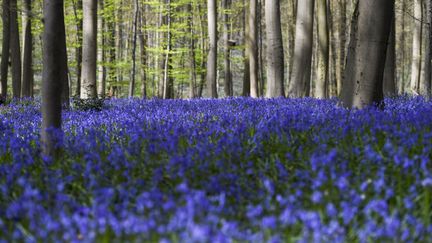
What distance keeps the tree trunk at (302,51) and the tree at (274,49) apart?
0.39m

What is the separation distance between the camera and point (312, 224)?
2.31m

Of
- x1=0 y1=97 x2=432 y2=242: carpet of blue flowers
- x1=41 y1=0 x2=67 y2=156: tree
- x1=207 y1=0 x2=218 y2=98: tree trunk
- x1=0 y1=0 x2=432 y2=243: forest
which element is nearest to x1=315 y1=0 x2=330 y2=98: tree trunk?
x1=207 y1=0 x2=218 y2=98: tree trunk

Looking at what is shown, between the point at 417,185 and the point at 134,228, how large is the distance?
6.46 feet

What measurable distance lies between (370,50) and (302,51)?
22.9 ft

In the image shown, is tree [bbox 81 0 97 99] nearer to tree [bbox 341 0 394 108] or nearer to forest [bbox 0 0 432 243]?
forest [bbox 0 0 432 243]

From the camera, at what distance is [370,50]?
6633 mm

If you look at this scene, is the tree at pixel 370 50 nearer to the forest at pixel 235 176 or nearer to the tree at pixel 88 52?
the forest at pixel 235 176

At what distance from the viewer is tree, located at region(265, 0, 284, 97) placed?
523 inches

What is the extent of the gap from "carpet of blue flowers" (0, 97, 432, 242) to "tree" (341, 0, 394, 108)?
1322 mm

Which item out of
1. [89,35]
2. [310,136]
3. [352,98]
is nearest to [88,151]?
[310,136]

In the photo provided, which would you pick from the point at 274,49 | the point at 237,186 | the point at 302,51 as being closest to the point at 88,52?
the point at 274,49

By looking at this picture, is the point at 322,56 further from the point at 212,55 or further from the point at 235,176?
the point at 235,176

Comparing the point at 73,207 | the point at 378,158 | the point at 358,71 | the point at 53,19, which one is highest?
the point at 53,19

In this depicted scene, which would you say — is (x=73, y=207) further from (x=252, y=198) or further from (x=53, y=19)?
(x=53, y=19)
